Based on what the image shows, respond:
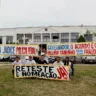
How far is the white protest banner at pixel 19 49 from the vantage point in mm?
18312

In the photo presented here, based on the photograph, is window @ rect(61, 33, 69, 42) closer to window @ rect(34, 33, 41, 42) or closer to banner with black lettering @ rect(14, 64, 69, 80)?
window @ rect(34, 33, 41, 42)

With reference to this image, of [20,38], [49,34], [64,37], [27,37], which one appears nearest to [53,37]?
[49,34]

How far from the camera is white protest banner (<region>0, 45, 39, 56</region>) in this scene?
18312mm

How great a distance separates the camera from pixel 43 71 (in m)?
17.0

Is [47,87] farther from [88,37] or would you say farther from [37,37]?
[37,37]

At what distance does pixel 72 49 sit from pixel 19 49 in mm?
2722

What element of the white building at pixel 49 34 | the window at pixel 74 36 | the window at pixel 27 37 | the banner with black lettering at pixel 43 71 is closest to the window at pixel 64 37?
the white building at pixel 49 34

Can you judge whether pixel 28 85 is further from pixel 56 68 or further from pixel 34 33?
pixel 34 33

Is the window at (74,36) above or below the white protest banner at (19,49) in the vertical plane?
above

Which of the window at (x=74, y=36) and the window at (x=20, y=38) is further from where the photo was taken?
the window at (x=20, y=38)

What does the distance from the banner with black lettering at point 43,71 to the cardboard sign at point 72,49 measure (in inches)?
70.3

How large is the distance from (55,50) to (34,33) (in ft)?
202

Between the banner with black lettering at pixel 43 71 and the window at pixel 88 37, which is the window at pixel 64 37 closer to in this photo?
the window at pixel 88 37

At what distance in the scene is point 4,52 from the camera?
61.0 ft
